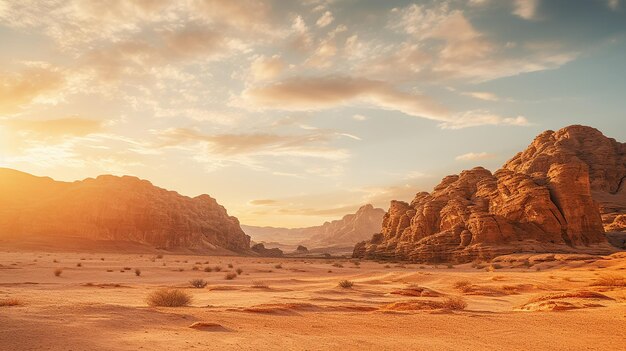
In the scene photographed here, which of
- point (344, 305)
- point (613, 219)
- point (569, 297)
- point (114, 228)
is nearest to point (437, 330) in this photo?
point (344, 305)

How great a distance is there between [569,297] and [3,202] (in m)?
112

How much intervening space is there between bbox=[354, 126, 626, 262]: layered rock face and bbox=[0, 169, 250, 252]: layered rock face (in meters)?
51.2

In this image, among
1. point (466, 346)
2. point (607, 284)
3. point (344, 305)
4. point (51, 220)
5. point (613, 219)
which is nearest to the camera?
point (466, 346)

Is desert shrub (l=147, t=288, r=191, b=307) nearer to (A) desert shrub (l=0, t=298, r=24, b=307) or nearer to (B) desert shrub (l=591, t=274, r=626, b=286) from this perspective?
(A) desert shrub (l=0, t=298, r=24, b=307)

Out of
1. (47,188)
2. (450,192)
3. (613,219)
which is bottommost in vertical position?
(613,219)

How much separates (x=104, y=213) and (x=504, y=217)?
81.5m

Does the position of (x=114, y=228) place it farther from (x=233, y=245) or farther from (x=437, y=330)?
(x=437, y=330)

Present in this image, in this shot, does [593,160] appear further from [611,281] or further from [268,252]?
[268,252]

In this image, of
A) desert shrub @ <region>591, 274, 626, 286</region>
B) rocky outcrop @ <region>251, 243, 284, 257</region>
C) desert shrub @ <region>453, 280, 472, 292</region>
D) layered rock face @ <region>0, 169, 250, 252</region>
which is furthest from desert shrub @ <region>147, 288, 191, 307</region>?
rocky outcrop @ <region>251, 243, 284, 257</region>

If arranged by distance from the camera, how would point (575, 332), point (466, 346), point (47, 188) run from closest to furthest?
point (466, 346) → point (575, 332) → point (47, 188)

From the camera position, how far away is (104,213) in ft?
Answer: 292

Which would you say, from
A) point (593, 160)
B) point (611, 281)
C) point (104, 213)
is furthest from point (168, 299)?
point (104, 213)

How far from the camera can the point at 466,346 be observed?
26.0 feet

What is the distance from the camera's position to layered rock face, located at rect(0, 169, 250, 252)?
3329 inches
